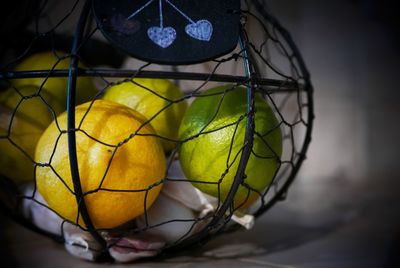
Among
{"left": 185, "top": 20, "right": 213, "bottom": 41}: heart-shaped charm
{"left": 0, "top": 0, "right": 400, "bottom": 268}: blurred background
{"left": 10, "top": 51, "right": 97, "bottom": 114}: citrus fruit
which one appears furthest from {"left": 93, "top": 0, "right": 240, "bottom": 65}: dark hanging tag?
{"left": 0, "top": 0, "right": 400, "bottom": 268}: blurred background

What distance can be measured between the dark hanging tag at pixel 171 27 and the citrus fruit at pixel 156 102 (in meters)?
0.08

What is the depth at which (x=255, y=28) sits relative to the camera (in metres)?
0.53

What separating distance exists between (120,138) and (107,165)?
0.03 metres

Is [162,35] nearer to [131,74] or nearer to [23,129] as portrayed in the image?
[131,74]

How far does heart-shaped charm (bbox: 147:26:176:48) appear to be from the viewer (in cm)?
34

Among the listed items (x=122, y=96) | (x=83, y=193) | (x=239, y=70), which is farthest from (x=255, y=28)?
(x=83, y=193)

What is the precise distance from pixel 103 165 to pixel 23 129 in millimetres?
145

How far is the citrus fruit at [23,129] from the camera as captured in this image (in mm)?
435

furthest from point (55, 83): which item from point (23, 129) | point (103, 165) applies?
point (103, 165)

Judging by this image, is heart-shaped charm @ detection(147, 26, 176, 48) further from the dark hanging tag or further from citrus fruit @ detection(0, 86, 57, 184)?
citrus fruit @ detection(0, 86, 57, 184)

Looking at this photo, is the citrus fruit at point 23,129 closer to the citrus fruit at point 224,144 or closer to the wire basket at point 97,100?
the wire basket at point 97,100

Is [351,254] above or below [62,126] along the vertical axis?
below

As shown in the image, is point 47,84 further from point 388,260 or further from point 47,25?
point 388,260

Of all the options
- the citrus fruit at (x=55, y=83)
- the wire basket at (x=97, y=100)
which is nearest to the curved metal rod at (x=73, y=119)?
the wire basket at (x=97, y=100)
